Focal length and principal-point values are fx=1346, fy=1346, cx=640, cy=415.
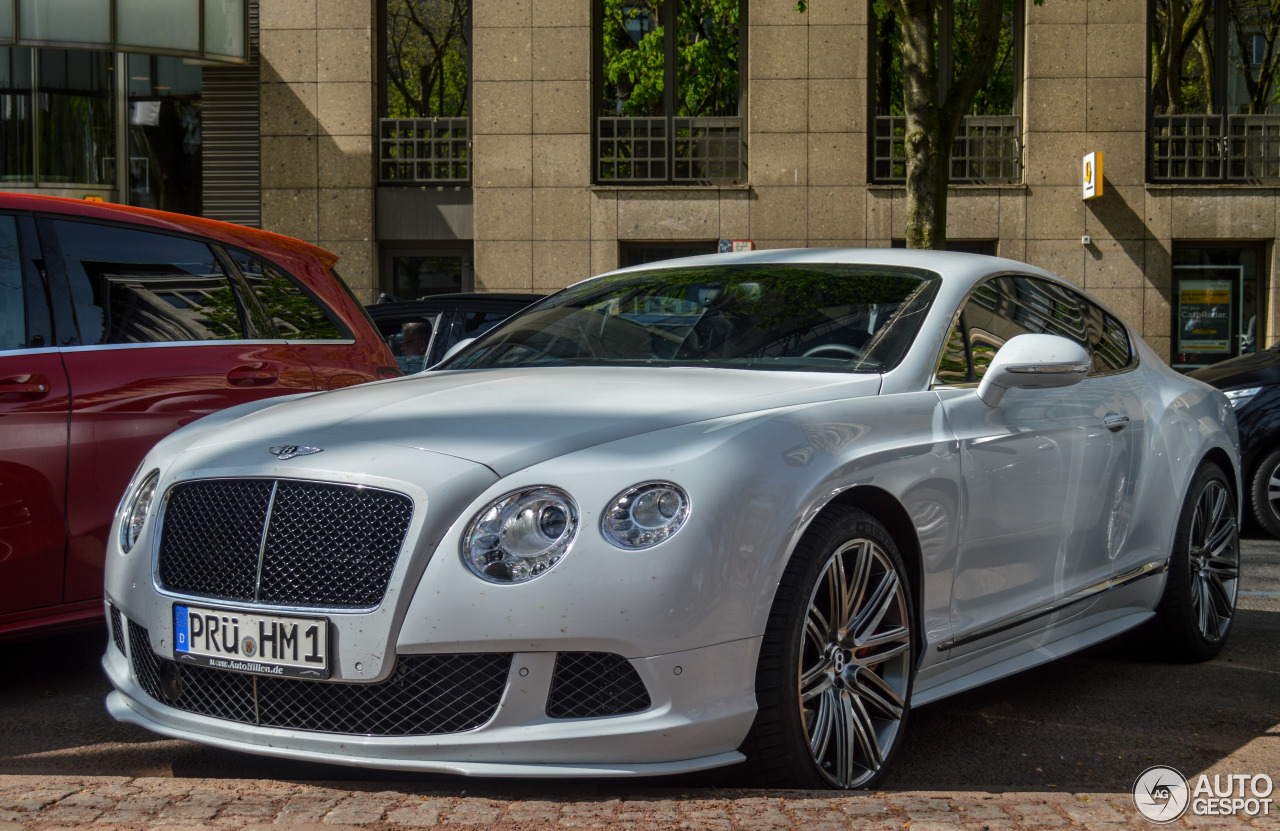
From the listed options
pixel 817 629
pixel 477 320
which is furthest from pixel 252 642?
pixel 477 320

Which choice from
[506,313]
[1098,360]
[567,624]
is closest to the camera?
[567,624]

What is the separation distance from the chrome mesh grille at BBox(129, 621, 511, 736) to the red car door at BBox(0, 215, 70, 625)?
1.52 m

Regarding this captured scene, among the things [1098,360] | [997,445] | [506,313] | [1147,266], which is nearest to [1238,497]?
[1098,360]

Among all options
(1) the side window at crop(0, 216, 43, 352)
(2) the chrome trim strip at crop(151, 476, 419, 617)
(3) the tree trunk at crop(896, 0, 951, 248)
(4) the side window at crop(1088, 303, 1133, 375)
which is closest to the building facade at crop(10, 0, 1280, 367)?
(3) the tree trunk at crop(896, 0, 951, 248)

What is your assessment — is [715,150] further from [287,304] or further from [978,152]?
[287,304]

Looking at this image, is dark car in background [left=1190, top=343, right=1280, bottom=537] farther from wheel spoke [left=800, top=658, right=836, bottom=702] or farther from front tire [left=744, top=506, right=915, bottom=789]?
wheel spoke [left=800, top=658, right=836, bottom=702]

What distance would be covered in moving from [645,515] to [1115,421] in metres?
2.43

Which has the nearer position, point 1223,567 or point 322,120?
point 1223,567

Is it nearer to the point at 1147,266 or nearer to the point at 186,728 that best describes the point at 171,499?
the point at 186,728

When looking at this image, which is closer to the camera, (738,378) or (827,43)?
(738,378)

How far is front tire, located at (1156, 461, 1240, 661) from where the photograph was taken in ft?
16.9

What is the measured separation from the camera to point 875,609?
3457 mm

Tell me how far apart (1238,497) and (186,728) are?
4.38m

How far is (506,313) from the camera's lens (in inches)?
380
